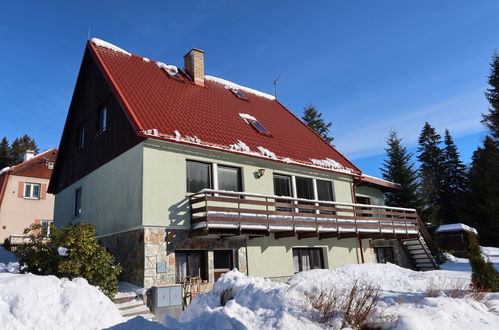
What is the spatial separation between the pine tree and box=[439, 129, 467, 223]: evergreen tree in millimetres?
3611

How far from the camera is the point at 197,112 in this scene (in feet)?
52.4

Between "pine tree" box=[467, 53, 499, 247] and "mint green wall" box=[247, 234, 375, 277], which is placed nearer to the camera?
"mint green wall" box=[247, 234, 375, 277]

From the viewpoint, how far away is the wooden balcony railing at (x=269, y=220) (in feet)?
40.8

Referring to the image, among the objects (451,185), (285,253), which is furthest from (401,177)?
(451,185)

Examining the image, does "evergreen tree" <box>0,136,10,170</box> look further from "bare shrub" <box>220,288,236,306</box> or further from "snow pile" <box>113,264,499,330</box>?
"bare shrub" <box>220,288,236,306</box>

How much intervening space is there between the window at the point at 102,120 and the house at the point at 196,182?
86 mm

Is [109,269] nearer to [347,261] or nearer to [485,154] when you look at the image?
[347,261]

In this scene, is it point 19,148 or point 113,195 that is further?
point 19,148

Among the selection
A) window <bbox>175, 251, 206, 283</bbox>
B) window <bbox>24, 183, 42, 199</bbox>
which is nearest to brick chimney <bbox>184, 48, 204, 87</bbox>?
window <bbox>175, 251, 206, 283</bbox>

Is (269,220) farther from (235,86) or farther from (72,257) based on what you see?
(235,86)

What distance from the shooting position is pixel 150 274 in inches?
459

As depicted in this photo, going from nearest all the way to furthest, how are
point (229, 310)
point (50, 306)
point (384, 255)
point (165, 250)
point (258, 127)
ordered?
point (229, 310) → point (50, 306) → point (165, 250) → point (258, 127) → point (384, 255)

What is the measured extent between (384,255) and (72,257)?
1554 centimetres

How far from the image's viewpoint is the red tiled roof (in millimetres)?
13914
